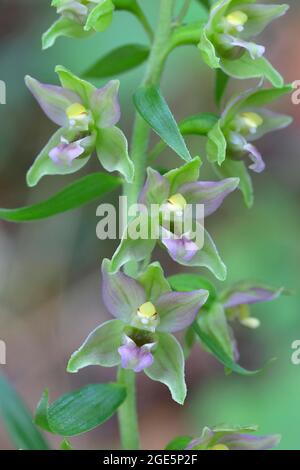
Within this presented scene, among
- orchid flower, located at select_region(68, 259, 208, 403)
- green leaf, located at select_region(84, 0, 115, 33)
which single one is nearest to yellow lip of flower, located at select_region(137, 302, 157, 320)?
orchid flower, located at select_region(68, 259, 208, 403)

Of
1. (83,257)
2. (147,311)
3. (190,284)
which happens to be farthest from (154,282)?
(83,257)

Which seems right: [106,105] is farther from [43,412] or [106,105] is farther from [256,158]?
[43,412]

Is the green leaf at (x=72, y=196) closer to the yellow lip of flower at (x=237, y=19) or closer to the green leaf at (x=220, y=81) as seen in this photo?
the green leaf at (x=220, y=81)

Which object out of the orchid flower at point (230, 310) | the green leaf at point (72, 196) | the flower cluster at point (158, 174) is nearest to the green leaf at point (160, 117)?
the flower cluster at point (158, 174)

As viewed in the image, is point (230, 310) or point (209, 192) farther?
point (230, 310)

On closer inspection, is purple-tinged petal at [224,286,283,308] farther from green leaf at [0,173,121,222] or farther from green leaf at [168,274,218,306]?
green leaf at [0,173,121,222]

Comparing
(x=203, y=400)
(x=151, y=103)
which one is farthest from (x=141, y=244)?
(x=203, y=400)
